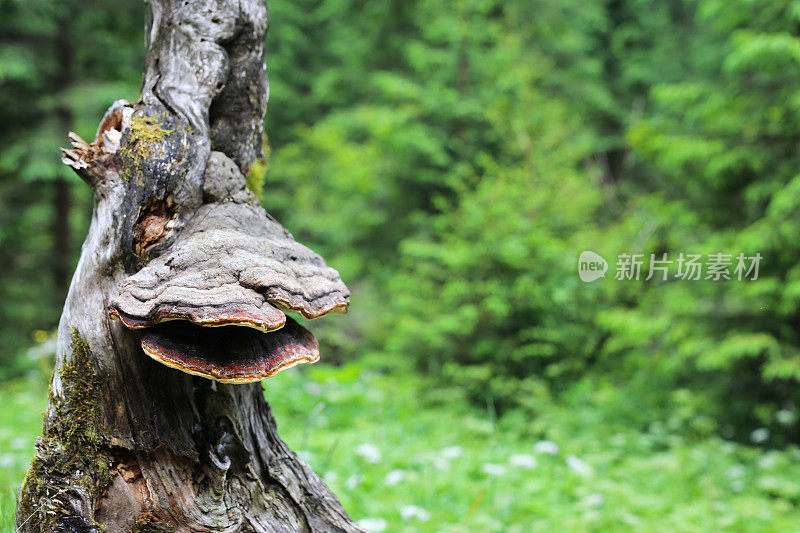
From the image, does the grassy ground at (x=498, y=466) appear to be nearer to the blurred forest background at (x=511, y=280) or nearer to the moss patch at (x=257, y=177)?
the blurred forest background at (x=511, y=280)

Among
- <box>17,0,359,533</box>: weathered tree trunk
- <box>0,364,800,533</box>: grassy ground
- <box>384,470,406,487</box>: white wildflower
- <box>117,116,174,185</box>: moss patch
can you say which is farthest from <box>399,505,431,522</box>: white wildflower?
<box>117,116,174,185</box>: moss patch

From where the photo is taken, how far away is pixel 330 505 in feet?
6.38

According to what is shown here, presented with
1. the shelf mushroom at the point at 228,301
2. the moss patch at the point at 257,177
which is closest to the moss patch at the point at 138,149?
the shelf mushroom at the point at 228,301

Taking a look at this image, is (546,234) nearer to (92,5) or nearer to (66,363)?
(66,363)

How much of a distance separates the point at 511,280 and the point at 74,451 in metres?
4.51

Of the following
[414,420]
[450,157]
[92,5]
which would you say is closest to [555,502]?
[414,420]

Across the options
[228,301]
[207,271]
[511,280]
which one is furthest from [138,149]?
[511,280]

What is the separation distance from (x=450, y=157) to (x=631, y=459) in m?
4.16

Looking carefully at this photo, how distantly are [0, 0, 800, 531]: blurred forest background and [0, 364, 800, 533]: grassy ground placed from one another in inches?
1.0

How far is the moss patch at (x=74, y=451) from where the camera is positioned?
5.27 feet

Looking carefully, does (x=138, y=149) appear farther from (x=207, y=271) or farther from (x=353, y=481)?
(x=353, y=481)

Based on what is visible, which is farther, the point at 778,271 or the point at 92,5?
the point at 92,5

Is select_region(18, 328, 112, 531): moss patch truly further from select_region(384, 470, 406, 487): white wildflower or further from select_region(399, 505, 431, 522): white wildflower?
select_region(384, 470, 406, 487): white wildflower

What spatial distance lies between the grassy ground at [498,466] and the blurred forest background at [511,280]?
0.09ft
